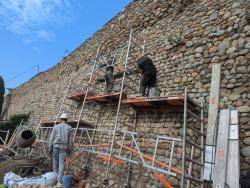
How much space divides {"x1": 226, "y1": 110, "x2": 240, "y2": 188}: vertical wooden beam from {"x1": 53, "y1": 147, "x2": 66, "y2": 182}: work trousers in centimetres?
334

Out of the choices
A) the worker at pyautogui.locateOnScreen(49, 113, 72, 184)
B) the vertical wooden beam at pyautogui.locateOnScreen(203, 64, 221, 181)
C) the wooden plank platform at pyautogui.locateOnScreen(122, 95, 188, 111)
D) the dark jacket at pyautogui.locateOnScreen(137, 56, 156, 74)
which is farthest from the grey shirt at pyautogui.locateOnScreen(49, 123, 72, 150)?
the vertical wooden beam at pyautogui.locateOnScreen(203, 64, 221, 181)

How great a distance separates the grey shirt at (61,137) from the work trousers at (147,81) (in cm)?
193

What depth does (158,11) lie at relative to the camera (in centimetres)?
818

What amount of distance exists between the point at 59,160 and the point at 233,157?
3.51 meters

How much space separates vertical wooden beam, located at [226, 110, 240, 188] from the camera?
4.13m

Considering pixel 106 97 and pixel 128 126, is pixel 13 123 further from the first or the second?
pixel 128 126

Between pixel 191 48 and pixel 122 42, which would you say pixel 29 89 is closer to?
pixel 122 42

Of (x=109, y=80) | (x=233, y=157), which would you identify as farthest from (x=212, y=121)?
(x=109, y=80)

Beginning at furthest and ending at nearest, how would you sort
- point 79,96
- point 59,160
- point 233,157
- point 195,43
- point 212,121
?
point 79,96, point 195,43, point 59,160, point 212,121, point 233,157

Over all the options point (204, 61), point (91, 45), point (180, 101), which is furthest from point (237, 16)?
point (91, 45)

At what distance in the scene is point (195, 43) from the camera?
6.43m

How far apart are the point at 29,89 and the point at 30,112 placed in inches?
103

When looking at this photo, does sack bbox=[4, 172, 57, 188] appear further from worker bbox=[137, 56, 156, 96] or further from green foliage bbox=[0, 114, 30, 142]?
green foliage bbox=[0, 114, 30, 142]

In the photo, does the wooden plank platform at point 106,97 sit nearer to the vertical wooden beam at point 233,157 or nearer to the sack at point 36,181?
the sack at point 36,181
